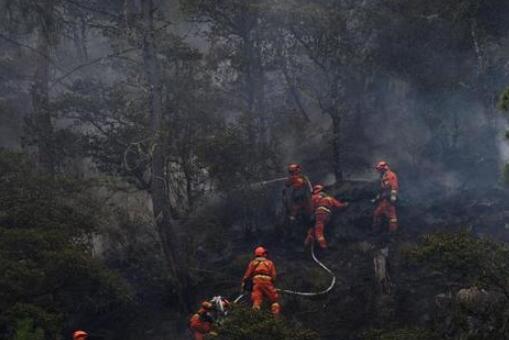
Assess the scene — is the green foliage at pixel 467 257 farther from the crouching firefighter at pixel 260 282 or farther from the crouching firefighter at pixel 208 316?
the crouching firefighter at pixel 208 316

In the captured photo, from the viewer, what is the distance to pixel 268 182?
18.8 metres

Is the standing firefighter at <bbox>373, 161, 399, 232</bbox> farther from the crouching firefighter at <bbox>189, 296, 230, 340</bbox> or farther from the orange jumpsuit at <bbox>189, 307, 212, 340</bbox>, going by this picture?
the orange jumpsuit at <bbox>189, 307, 212, 340</bbox>

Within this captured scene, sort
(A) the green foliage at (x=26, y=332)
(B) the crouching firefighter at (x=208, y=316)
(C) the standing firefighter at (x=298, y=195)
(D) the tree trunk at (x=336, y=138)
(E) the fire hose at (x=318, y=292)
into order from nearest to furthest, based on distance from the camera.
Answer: (A) the green foliage at (x=26, y=332) → (B) the crouching firefighter at (x=208, y=316) → (E) the fire hose at (x=318, y=292) → (C) the standing firefighter at (x=298, y=195) → (D) the tree trunk at (x=336, y=138)

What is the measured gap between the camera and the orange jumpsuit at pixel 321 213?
17.4m

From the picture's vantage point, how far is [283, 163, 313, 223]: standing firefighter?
18188 mm

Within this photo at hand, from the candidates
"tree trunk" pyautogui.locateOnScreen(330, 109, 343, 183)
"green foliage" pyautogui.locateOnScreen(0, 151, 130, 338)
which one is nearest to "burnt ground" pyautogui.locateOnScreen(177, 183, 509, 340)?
"tree trunk" pyautogui.locateOnScreen(330, 109, 343, 183)

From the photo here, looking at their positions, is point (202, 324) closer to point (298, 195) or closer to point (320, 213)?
point (320, 213)

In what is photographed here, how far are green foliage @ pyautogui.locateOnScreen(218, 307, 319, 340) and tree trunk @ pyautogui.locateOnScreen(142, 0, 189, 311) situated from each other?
5.30 metres

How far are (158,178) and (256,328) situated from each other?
275 inches

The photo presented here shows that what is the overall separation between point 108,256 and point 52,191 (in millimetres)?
4417

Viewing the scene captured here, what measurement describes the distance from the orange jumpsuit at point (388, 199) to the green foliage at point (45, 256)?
7.62 metres

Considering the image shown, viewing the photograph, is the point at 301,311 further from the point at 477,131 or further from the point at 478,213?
the point at 477,131

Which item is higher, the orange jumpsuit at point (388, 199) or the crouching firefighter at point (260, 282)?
the orange jumpsuit at point (388, 199)

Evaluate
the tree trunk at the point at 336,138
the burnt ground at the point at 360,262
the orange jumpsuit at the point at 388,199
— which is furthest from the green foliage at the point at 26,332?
the tree trunk at the point at 336,138
